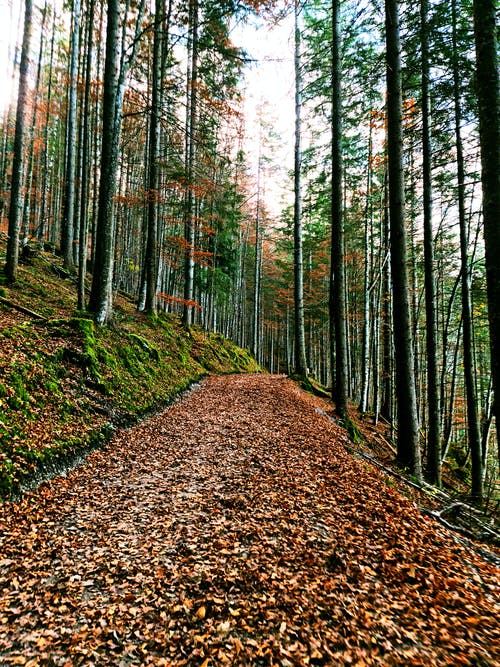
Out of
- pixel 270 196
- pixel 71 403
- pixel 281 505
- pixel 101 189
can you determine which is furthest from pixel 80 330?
pixel 270 196

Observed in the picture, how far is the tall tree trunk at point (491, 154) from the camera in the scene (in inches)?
132

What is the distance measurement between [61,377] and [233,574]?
15.5ft

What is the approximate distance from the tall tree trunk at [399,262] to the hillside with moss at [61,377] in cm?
569

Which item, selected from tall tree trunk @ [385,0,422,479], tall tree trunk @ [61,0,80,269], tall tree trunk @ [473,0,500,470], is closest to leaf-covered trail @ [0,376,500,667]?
tall tree trunk @ [473,0,500,470]

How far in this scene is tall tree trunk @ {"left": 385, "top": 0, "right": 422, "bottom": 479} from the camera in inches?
259

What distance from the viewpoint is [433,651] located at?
84.8 inches

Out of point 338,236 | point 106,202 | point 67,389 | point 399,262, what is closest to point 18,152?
point 106,202

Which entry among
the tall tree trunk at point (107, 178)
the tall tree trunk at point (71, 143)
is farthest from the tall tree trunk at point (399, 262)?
the tall tree trunk at point (71, 143)

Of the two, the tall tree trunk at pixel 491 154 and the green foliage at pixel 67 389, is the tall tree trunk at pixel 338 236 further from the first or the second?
the tall tree trunk at pixel 491 154

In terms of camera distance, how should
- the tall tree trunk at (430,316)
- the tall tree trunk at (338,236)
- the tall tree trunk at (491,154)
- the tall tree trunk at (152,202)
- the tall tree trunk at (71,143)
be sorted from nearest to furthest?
1. the tall tree trunk at (491,154)
2. the tall tree trunk at (430,316)
3. the tall tree trunk at (338,236)
4. the tall tree trunk at (71,143)
5. the tall tree trunk at (152,202)

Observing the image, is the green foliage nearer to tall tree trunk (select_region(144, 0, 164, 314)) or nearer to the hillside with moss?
the hillside with moss

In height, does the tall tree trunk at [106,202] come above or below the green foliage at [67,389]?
above

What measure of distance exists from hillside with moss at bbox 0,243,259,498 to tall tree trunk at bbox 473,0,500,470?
550 centimetres

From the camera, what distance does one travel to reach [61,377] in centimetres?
599
